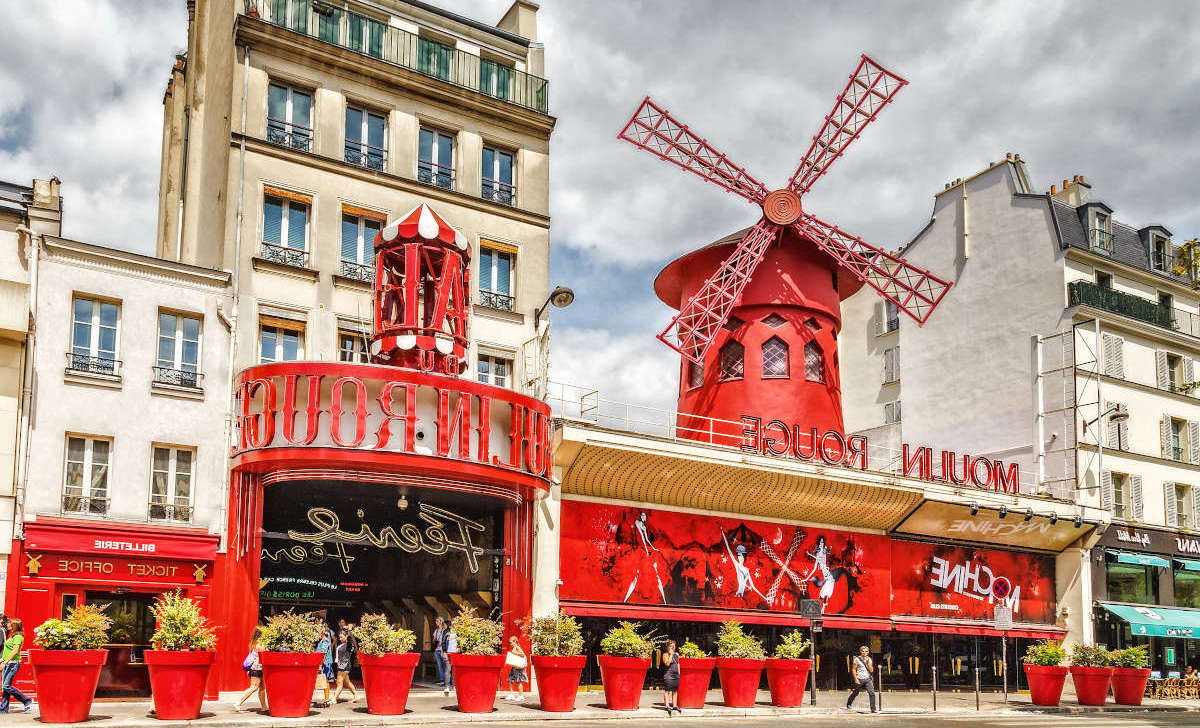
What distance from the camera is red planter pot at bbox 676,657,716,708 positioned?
63.3 ft

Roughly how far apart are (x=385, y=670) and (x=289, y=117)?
10.4 meters

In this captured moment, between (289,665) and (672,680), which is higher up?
(289,665)

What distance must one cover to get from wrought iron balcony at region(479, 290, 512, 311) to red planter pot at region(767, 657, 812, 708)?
8.28 m

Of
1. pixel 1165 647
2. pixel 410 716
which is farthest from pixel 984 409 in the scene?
pixel 410 716

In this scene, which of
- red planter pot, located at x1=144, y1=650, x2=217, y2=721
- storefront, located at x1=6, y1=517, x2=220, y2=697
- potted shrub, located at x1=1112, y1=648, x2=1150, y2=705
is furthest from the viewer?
potted shrub, located at x1=1112, y1=648, x2=1150, y2=705

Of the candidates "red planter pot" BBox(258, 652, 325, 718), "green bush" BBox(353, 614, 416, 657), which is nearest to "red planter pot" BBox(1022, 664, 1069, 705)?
"green bush" BBox(353, 614, 416, 657)

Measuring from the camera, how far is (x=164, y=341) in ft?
64.0

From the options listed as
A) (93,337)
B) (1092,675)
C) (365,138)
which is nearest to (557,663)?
(93,337)

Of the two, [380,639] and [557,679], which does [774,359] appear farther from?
[380,639]

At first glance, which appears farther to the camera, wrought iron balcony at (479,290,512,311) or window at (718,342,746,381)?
window at (718,342,746,381)

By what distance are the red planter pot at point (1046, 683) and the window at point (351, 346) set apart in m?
14.6

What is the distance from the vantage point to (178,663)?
48.6ft

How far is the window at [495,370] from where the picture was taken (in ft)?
74.4

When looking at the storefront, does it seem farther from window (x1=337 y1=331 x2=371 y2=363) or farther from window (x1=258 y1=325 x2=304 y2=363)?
window (x1=337 y1=331 x2=371 y2=363)
